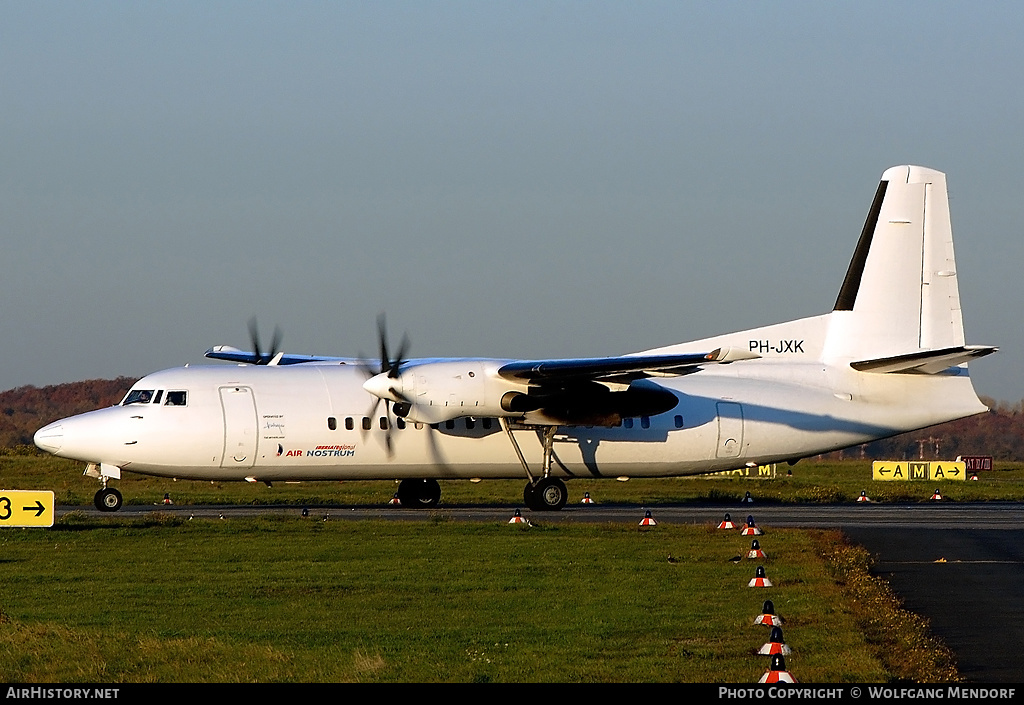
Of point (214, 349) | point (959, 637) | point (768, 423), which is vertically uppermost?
point (214, 349)

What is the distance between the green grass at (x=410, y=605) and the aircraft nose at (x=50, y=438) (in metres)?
3.08

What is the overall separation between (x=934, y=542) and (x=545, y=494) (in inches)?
352

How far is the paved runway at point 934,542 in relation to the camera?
1171 centimetres

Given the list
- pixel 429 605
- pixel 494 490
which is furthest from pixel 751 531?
pixel 494 490

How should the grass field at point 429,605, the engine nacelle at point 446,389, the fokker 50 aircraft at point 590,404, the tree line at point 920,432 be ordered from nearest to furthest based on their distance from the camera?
the grass field at point 429,605, the engine nacelle at point 446,389, the fokker 50 aircraft at point 590,404, the tree line at point 920,432

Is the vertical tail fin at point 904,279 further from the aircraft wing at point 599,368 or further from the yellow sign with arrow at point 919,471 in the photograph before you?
the yellow sign with arrow at point 919,471

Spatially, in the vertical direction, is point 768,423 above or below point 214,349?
below

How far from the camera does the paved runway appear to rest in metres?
11.7

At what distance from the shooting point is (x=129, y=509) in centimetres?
2864

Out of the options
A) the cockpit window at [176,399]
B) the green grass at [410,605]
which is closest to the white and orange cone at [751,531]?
the green grass at [410,605]
